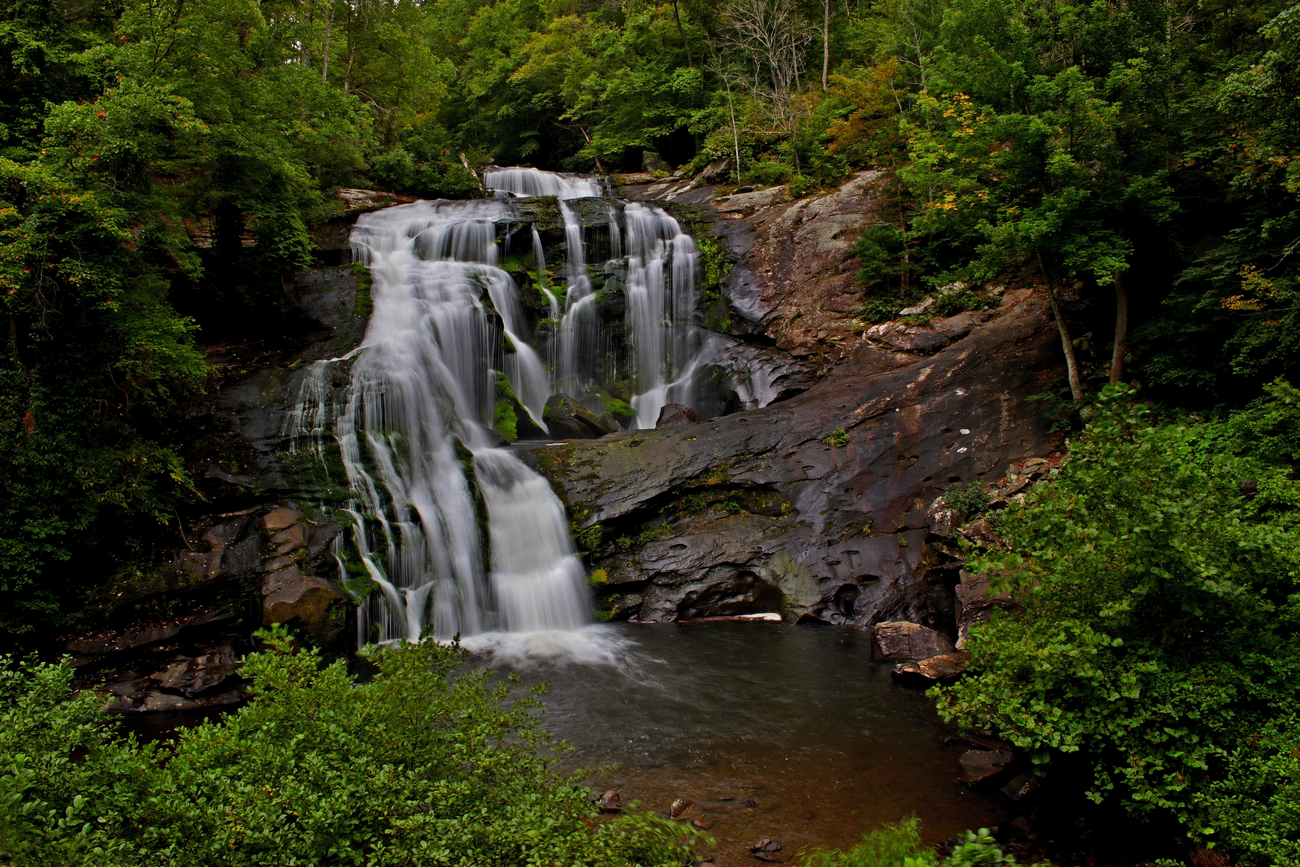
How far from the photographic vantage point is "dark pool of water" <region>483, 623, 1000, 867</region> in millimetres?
6105

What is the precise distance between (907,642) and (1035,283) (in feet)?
32.4

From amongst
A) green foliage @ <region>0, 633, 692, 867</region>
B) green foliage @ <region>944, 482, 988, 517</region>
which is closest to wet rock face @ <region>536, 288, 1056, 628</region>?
green foliage @ <region>944, 482, 988, 517</region>

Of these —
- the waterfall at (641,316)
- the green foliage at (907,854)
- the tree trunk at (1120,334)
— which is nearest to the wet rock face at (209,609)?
the green foliage at (907,854)

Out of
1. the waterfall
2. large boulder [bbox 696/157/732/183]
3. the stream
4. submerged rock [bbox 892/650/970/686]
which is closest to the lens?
the stream

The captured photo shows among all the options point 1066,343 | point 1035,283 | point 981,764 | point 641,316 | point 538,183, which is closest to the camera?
point 981,764

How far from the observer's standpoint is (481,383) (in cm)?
1734

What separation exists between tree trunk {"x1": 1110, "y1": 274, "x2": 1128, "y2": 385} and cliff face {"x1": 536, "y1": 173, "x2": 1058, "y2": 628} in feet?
5.25

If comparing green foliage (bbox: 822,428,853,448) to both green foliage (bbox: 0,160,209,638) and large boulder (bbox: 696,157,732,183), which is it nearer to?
green foliage (bbox: 0,160,209,638)

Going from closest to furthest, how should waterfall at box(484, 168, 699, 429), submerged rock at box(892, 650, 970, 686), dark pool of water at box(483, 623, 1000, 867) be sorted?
dark pool of water at box(483, 623, 1000, 867) → submerged rock at box(892, 650, 970, 686) → waterfall at box(484, 168, 699, 429)

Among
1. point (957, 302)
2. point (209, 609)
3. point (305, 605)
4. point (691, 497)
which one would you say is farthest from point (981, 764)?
point (957, 302)

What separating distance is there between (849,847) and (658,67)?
111 ft

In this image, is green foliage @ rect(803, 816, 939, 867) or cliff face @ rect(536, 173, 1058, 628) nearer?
green foliage @ rect(803, 816, 939, 867)

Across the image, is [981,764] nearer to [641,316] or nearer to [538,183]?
[641,316]

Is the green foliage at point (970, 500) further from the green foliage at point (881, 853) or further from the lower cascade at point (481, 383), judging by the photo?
the green foliage at point (881, 853)
